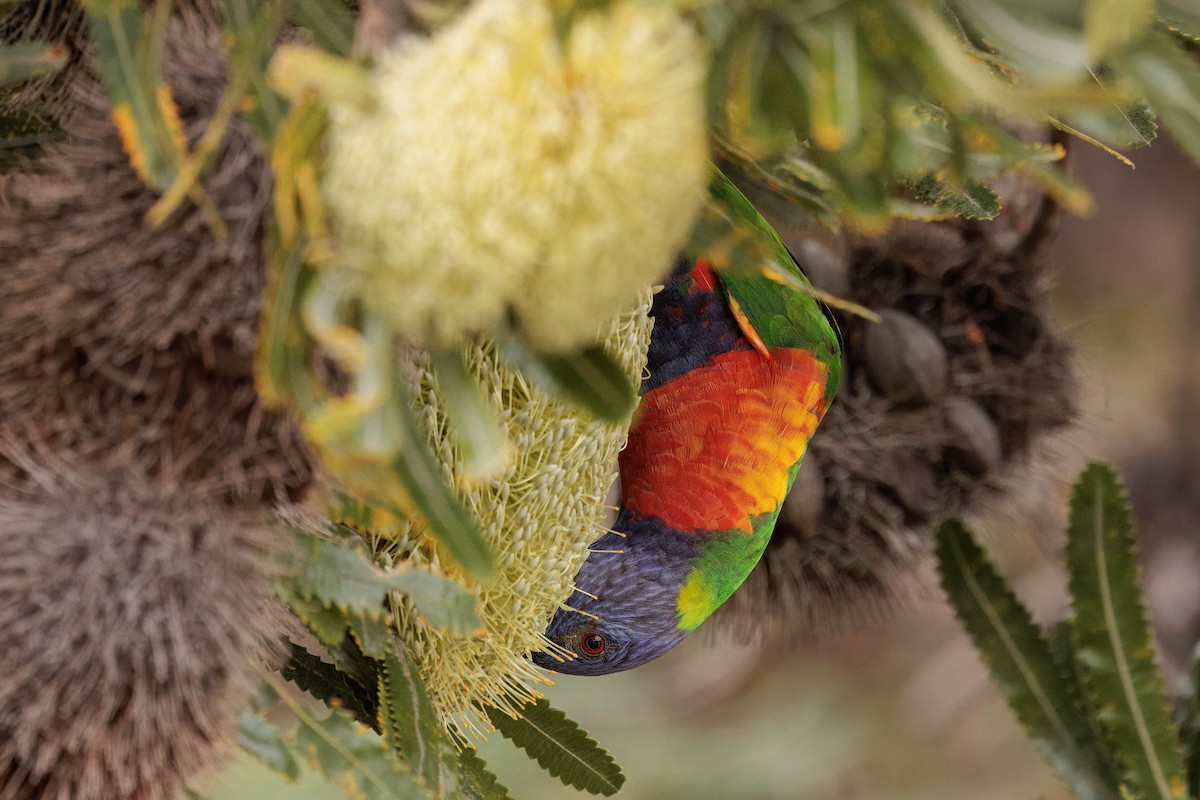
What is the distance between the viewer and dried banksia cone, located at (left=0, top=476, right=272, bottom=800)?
45 centimetres

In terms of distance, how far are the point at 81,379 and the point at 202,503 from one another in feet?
0.27

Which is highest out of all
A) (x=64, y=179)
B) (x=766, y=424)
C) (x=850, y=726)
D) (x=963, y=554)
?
A: (x=64, y=179)

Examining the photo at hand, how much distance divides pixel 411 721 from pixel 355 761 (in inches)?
2.2

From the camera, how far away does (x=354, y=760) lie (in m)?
0.60

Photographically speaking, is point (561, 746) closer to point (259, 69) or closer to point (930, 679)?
point (259, 69)

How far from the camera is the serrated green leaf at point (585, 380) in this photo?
1.47 feet

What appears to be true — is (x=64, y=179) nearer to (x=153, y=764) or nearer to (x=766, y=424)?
(x=153, y=764)

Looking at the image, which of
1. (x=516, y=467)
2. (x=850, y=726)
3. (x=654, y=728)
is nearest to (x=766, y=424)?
(x=516, y=467)

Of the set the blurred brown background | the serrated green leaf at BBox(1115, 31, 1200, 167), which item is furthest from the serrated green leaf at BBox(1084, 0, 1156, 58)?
the blurred brown background

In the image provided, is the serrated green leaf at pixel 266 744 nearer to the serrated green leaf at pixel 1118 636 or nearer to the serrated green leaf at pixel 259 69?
the serrated green leaf at pixel 259 69

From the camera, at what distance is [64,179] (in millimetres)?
486

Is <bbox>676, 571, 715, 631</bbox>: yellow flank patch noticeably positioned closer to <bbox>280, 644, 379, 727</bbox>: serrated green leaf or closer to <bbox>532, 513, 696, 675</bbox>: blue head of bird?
<bbox>532, 513, 696, 675</bbox>: blue head of bird

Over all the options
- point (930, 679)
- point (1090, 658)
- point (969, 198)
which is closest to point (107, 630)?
point (969, 198)

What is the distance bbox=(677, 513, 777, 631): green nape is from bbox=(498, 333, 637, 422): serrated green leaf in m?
0.47
